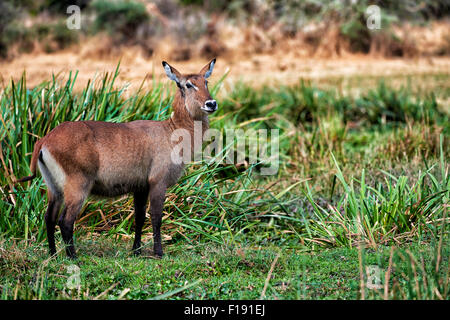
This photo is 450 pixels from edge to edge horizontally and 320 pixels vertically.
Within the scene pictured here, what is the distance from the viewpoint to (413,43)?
1745 centimetres

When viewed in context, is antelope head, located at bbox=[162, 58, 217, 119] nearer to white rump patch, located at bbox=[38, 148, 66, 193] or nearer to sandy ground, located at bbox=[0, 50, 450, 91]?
white rump patch, located at bbox=[38, 148, 66, 193]

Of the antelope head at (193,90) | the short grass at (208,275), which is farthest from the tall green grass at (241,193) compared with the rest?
the antelope head at (193,90)

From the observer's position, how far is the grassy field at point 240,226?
413 cm

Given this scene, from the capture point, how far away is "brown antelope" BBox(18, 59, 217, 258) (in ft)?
14.5

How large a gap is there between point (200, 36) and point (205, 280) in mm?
14593

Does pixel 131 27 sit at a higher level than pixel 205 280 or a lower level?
higher

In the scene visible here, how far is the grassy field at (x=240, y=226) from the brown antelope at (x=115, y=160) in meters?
0.41

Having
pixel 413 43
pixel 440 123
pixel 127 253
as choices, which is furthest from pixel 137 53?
pixel 127 253

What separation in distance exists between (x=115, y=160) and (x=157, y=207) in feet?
1.80

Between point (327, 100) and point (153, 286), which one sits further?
point (327, 100)

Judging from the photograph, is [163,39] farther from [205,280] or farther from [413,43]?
[205,280]

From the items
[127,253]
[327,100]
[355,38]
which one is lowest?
[127,253]
